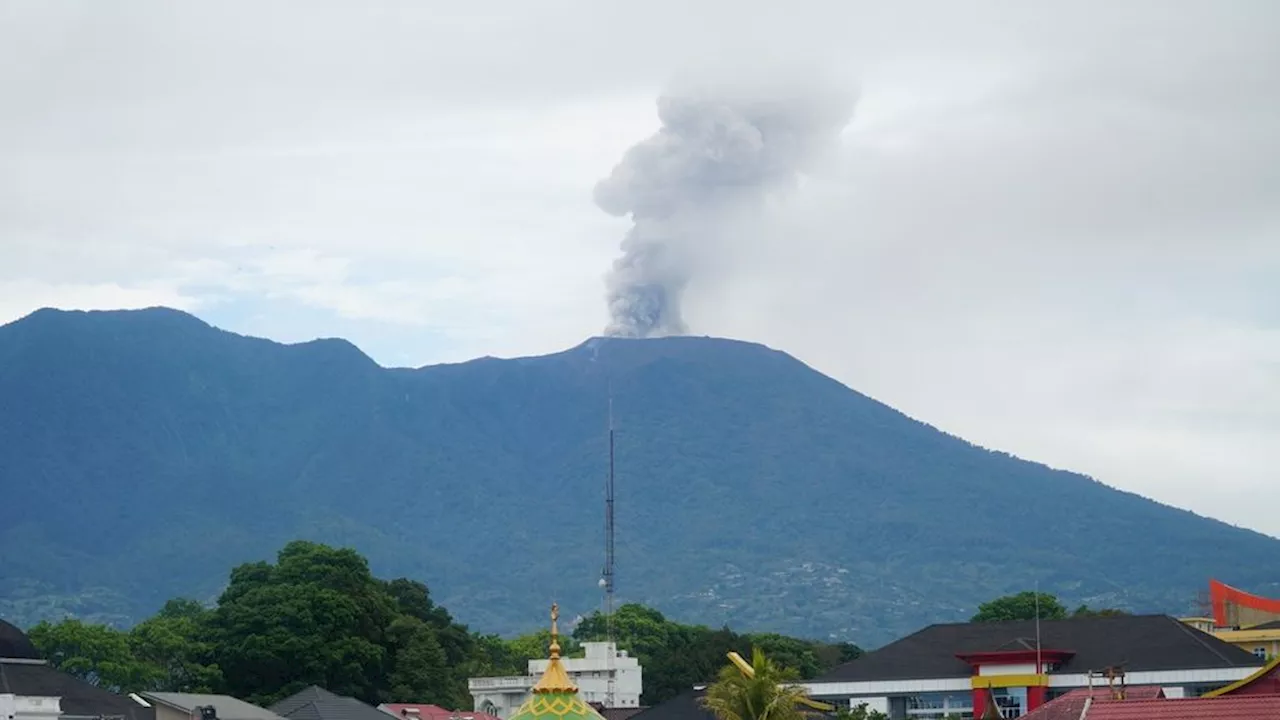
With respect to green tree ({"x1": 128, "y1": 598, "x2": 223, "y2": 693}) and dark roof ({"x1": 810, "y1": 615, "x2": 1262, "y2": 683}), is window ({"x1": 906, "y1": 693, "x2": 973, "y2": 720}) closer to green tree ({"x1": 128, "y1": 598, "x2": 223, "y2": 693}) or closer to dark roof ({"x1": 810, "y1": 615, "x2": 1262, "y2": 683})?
dark roof ({"x1": 810, "y1": 615, "x2": 1262, "y2": 683})

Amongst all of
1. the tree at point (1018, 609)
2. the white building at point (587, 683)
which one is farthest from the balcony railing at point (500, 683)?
the tree at point (1018, 609)

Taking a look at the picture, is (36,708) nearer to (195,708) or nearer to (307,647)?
(195,708)

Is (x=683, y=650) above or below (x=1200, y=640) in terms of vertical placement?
above

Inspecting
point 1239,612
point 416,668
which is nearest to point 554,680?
point 416,668

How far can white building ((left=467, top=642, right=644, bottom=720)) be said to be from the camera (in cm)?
13325

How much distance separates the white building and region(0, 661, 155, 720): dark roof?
45223mm

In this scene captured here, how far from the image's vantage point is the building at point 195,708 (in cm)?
8095

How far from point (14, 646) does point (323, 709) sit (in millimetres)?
11795

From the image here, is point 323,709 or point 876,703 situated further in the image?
point 876,703

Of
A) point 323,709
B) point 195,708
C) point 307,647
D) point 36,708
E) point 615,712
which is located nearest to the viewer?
point 36,708

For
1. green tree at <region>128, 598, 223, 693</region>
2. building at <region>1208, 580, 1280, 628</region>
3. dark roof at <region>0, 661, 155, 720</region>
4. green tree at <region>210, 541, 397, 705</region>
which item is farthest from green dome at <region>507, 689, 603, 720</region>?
building at <region>1208, 580, 1280, 628</region>

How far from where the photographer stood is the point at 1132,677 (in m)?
93.7

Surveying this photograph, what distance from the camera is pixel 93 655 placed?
13025 cm

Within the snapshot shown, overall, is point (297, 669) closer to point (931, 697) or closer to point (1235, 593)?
point (931, 697)
